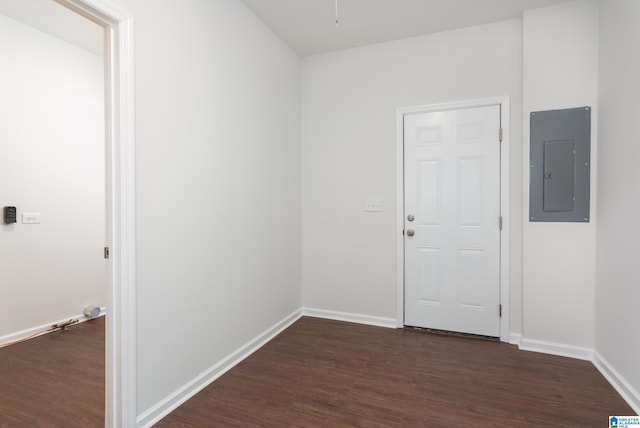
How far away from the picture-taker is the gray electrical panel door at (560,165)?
98.3 inches

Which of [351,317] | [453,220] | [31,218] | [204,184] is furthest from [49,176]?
[453,220]

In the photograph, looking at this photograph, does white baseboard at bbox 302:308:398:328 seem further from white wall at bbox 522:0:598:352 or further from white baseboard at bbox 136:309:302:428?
white wall at bbox 522:0:598:352

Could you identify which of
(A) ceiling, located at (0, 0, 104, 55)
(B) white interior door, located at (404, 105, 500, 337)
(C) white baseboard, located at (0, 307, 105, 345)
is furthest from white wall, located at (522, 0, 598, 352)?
(C) white baseboard, located at (0, 307, 105, 345)

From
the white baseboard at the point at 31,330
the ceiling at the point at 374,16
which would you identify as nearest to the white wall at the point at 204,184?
the ceiling at the point at 374,16

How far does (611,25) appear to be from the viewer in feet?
7.38

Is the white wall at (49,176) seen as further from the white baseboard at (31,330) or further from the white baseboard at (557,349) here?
the white baseboard at (557,349)

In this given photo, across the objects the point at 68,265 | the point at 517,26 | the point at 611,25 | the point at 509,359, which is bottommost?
the point at 509,359

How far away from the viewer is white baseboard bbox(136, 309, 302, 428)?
70.5 inches

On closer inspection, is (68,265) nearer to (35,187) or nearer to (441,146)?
(35,187)

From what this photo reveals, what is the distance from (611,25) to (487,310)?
2.38 metres

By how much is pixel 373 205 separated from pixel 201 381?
2.16 m

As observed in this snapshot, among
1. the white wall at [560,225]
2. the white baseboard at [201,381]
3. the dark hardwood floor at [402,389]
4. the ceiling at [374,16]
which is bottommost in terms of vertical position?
the dark hardwood floor at [402,389]

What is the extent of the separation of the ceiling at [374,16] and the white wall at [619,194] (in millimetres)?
651

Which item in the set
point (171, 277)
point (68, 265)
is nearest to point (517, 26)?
point (171, 277)
